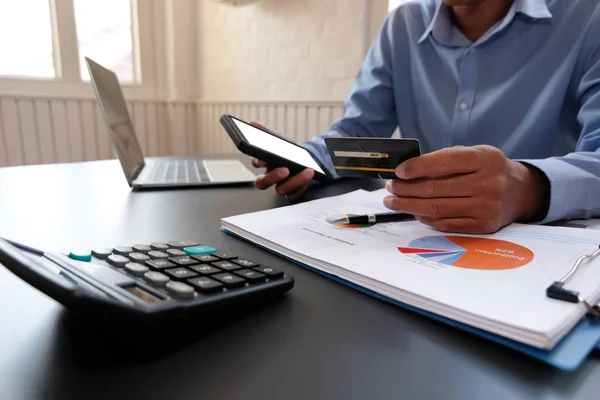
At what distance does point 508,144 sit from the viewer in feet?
2.79

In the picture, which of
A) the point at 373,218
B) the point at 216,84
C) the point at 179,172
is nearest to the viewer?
the point at 373,218

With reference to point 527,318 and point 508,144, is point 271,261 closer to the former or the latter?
point 527,318

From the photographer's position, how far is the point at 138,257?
278mm

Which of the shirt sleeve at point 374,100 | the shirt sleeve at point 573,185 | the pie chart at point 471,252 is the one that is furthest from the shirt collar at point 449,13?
the pie chart at point 471,252

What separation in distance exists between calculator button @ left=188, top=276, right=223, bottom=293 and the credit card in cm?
22

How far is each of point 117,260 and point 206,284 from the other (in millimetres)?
80

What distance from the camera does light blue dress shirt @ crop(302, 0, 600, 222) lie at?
77cm

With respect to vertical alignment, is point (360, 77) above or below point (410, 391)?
above

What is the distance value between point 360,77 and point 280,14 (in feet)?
3.51

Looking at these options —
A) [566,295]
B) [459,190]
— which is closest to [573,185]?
[459,190]

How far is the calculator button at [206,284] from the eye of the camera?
0.23 m

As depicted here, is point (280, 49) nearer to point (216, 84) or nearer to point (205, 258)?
point (216, 84)

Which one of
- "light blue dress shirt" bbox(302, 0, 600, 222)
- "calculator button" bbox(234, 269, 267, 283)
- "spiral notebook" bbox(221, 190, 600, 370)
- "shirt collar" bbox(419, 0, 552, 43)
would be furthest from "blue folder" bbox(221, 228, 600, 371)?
"shirt collar" bbox(419, 0, 552, 43)

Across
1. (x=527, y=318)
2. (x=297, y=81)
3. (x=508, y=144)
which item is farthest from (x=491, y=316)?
(x=297, y=81)
